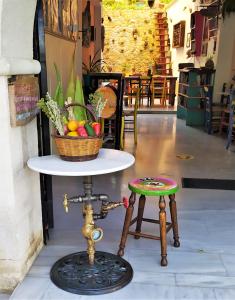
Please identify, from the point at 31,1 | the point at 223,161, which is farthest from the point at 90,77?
the point at 31,1

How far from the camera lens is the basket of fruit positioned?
1767 mm

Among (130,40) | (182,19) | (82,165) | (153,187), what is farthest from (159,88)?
(82,165)

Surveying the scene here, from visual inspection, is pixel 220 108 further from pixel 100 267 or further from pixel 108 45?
pixel 108 45

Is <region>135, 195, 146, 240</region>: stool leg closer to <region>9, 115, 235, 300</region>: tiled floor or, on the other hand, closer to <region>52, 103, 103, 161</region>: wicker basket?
<region>9, 115, 235, 300</region>: tiled floor

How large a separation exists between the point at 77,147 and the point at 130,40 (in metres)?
10.5

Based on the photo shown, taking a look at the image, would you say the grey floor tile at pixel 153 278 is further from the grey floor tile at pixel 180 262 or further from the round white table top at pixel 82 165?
the round white table top at pixel 82 165

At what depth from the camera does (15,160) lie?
1.81m

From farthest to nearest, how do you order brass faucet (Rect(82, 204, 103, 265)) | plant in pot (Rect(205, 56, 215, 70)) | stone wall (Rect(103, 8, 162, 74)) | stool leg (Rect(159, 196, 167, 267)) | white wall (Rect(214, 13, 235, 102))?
stone wall (Rect(103, 8, 162, 74)), plant in pot (Rect(205, 56, 215, 70)), white wall (Rect(214, 13, 235, 102)), stool leg (Rect(159, 196, 167, 267)), brass faucet (Rect(82, 204, 103, 265))

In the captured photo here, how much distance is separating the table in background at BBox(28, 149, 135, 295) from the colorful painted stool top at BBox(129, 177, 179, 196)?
0.20 metres

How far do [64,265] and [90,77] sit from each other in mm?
3013

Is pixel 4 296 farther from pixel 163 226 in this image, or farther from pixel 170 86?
pixel 170 86

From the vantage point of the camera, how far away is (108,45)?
1160 cm

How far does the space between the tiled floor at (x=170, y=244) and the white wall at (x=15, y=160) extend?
0.16 metres

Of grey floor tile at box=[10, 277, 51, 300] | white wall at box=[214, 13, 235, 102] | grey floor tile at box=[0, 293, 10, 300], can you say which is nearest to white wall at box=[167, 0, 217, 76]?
white wall at box=[214, 13, 235, 102]
